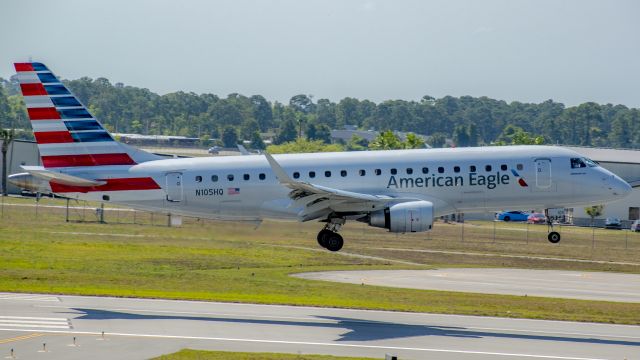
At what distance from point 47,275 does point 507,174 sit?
30.7 m

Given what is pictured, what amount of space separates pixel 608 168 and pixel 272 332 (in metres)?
86.4

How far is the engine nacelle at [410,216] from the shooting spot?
49031 millimetres

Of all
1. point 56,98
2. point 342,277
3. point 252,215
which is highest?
point 56,98

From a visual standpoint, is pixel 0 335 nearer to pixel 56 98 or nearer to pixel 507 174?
pixel 56 98

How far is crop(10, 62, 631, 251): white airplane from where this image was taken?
166ft

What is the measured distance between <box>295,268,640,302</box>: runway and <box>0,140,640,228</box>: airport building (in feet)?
154

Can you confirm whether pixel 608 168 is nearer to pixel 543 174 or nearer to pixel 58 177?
pixel 543 174

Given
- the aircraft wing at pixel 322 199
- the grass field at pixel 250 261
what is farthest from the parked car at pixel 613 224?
the aircraft wing at pixel 322 199

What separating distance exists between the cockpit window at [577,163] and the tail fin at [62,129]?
2111cm

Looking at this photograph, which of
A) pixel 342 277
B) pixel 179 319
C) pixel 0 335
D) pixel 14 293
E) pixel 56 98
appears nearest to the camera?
pixel 0 335

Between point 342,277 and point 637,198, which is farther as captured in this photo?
point 637,198

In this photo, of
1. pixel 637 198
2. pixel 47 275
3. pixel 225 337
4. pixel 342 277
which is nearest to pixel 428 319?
pixel 225 337

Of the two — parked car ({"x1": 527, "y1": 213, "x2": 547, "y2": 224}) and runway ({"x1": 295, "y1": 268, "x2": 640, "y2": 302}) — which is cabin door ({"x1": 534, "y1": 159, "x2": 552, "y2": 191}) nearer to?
runway ({"x1": 295, "y1": 268, "x2": 640, "y2": 302})

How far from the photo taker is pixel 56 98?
53219 mm
